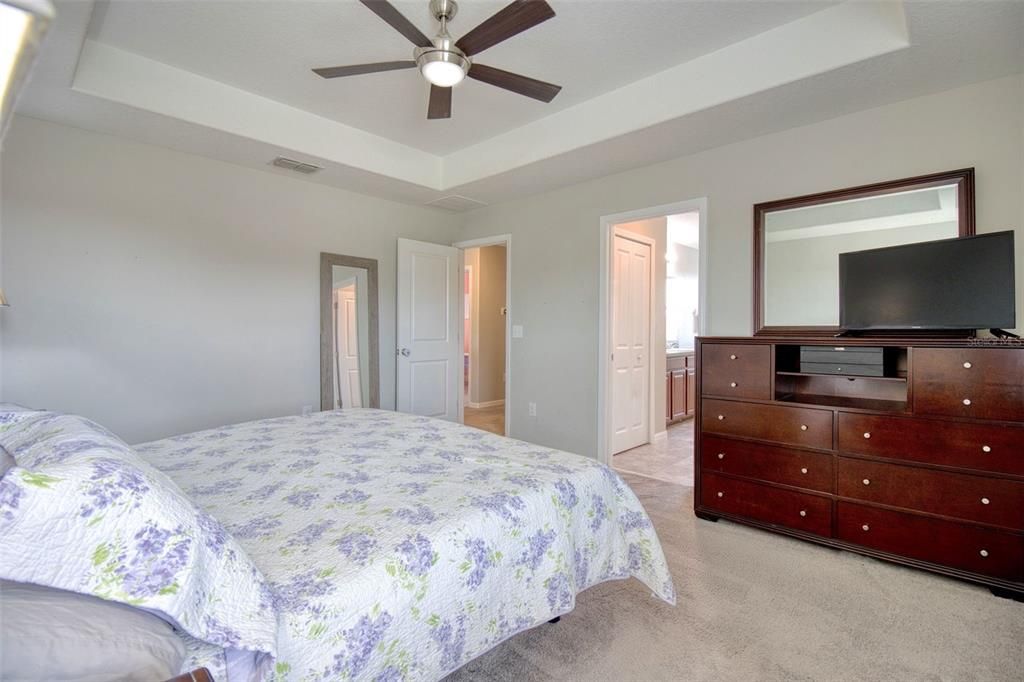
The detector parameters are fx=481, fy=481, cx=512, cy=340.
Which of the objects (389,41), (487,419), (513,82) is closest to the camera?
(513,82)

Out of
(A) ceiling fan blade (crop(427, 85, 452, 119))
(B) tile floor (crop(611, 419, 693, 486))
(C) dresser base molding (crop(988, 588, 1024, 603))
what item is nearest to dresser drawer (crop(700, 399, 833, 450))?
(C) dresser base molding (crop(988, 588, 1024, 603))

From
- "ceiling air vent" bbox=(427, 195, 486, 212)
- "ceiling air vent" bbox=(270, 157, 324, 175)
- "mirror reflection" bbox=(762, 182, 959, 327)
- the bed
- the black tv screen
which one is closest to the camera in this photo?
the bed

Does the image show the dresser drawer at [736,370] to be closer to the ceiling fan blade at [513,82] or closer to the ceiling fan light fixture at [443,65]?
the ceiling fan blade at [513,82]

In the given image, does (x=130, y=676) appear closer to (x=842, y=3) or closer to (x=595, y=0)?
(x=595, y=0)

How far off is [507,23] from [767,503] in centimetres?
273

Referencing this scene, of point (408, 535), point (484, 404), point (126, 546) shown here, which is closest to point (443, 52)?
point (408, 535)

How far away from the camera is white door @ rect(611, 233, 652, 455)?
4242mm

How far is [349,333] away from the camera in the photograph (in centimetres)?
423

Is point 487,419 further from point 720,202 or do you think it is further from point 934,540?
point 934,540

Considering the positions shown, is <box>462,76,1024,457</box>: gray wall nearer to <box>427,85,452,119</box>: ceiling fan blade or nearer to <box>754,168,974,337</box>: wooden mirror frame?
<box>754,168,974,337</box>: wooden mirror frame

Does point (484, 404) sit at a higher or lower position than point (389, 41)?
lower

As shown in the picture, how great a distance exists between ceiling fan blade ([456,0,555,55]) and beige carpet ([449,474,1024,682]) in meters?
2.27

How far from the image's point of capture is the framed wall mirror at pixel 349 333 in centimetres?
407

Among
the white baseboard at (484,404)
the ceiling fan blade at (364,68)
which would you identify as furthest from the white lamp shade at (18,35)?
the white baseboard at (484,404)
